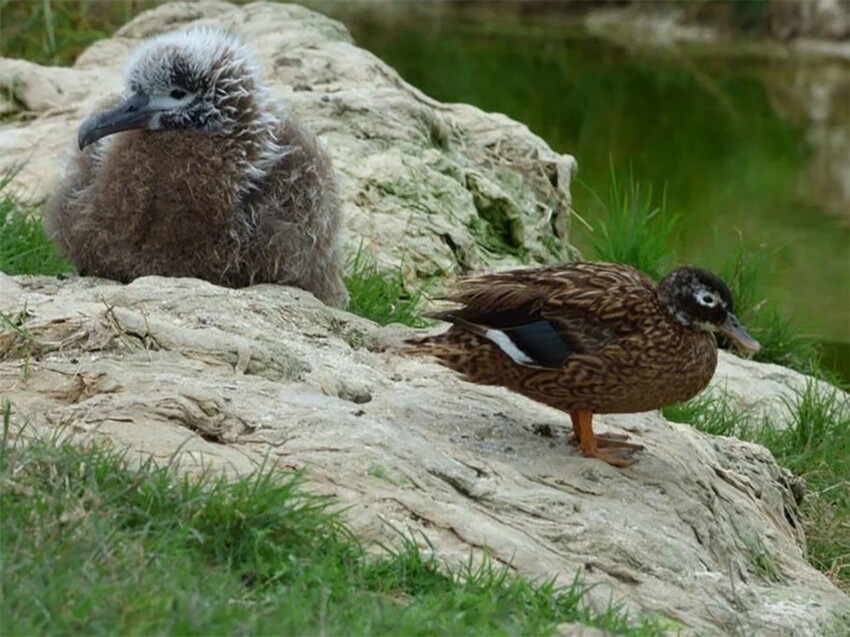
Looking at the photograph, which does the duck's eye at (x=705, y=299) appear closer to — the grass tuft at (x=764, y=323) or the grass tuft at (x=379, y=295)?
the grass tuft at (x=379, y=295)

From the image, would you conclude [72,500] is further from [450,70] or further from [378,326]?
[450,70]

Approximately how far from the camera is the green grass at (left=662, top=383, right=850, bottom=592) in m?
7.31

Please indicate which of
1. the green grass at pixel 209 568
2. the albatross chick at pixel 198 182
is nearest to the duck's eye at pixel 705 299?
the green grass at pixel 209 568

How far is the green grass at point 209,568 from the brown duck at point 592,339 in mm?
944

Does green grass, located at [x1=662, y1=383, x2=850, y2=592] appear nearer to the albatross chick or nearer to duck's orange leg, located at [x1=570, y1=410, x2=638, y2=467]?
duck's orange leg, located at [x1=570, y1=410, x2=638, y2=467]

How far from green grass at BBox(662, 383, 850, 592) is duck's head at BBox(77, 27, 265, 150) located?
7.41 feet

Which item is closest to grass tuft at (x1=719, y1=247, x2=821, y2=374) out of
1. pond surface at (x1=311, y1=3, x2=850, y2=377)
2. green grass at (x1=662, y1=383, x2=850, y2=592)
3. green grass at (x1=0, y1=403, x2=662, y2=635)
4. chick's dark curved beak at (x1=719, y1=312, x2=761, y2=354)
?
pond surface at (x1=311, y1=3, x2=850, y2=377)

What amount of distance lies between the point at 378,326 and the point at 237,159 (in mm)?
814

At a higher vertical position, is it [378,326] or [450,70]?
[378,326]

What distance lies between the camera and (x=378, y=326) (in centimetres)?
676

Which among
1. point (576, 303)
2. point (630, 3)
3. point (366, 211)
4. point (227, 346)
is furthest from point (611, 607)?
point (630, 3)

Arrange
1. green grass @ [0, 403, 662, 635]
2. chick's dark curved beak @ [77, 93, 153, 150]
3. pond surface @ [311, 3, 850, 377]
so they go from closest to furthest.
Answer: green grass @ [0, 403, 662, 635] → chick's dark curved beak @ [77, 93, 153, 150] → pond surface @ [311, 3, 850, 377]

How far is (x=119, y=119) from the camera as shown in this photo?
652 centimetres

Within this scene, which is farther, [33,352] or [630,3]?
[630,3]
